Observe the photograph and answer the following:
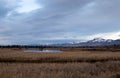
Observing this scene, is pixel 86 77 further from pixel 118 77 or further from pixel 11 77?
pixel 11 77

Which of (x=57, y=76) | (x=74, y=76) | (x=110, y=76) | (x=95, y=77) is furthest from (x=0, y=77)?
(x=110, y=76)

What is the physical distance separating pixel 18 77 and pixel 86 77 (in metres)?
5.38

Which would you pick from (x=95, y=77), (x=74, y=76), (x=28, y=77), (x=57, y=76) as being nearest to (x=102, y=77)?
(x=95, y=77)

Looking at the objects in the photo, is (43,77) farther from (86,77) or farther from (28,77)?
(86,77)

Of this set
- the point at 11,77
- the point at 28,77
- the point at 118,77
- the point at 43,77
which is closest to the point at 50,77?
the point at 43,77

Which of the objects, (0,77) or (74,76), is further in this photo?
(74,76)

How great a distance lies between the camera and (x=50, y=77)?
16.9m

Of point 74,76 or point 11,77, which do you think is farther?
point 74,76

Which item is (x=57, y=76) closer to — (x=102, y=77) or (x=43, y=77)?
(x=43, y=77)

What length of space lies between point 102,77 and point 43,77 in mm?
4723

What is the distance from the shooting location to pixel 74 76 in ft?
59.4

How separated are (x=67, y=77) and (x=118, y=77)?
13.1ft

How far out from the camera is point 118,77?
57.2 ft

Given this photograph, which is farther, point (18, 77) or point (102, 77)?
point (102, 77)
